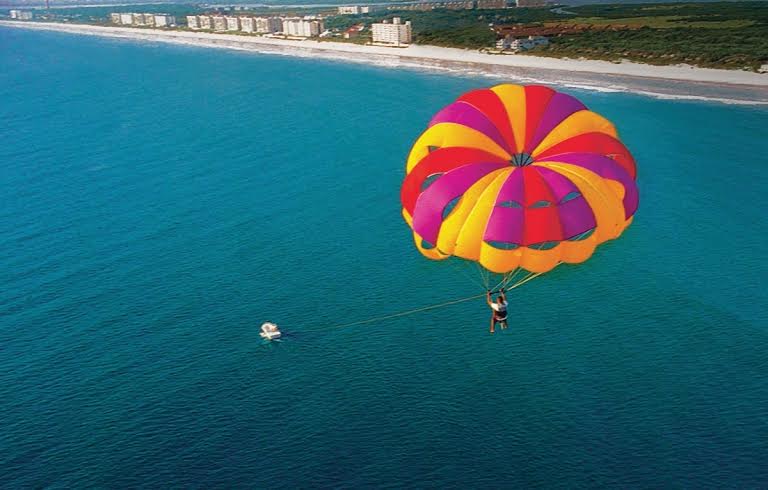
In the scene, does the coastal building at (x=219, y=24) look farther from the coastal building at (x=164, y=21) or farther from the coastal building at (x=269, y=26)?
the coastal building at (x=164, y=21)

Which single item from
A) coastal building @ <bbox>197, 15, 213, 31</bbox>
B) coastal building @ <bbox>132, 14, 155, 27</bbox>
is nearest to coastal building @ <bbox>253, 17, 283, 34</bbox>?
coastal building @ <bbox>197, 15, 213, 31</bbox>

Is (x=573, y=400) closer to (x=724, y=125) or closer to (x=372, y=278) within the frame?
(x=372, y=278)

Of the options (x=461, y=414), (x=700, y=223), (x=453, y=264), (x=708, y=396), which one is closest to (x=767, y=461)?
(x=708, y=396)

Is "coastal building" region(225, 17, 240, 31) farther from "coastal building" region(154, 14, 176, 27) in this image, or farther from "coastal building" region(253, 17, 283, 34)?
"coastal building" region(154, 14, 176, 27)

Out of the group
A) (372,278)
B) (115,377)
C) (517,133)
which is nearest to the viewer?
(517,133)

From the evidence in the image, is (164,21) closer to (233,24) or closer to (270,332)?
(233,24)
